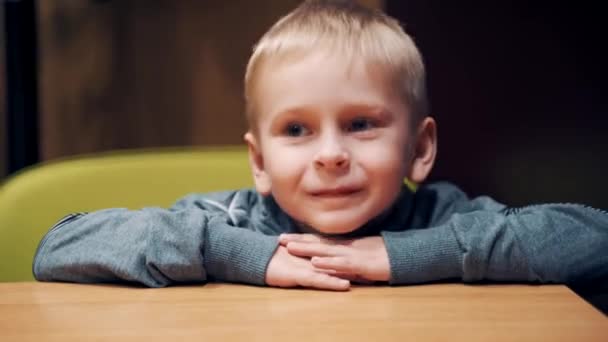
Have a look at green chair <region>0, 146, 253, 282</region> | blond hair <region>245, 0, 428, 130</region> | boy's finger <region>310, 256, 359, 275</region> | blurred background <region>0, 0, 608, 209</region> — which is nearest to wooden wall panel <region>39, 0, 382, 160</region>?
blurred background <region>0, 0, 608, 209</region>

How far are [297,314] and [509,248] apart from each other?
0.26m

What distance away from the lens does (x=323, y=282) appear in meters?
0.68

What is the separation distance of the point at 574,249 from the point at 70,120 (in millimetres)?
1583

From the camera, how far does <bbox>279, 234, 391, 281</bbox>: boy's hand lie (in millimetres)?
701

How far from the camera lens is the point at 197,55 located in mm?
1879

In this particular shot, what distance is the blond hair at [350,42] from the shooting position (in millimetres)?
792

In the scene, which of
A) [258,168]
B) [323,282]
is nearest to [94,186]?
[258,168]

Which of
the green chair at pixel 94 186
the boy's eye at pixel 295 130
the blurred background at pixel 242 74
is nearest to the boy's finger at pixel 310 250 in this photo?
the boy's eye at pixel 295 130

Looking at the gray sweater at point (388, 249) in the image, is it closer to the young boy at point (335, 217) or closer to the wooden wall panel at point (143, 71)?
the young boy at point (335, 217)

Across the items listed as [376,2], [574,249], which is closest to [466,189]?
[376,2]

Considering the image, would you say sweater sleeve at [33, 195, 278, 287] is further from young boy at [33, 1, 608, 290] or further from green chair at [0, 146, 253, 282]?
green chair at [0, 146, 253, 282]

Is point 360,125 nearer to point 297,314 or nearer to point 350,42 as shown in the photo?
point 350,42

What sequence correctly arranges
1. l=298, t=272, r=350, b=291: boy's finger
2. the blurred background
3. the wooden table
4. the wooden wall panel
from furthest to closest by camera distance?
the wooden wall panel → the blurred background → l=298, t=272, r=350, b=291: boy's finger → the wooden table

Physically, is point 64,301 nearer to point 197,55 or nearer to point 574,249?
point 574,249
